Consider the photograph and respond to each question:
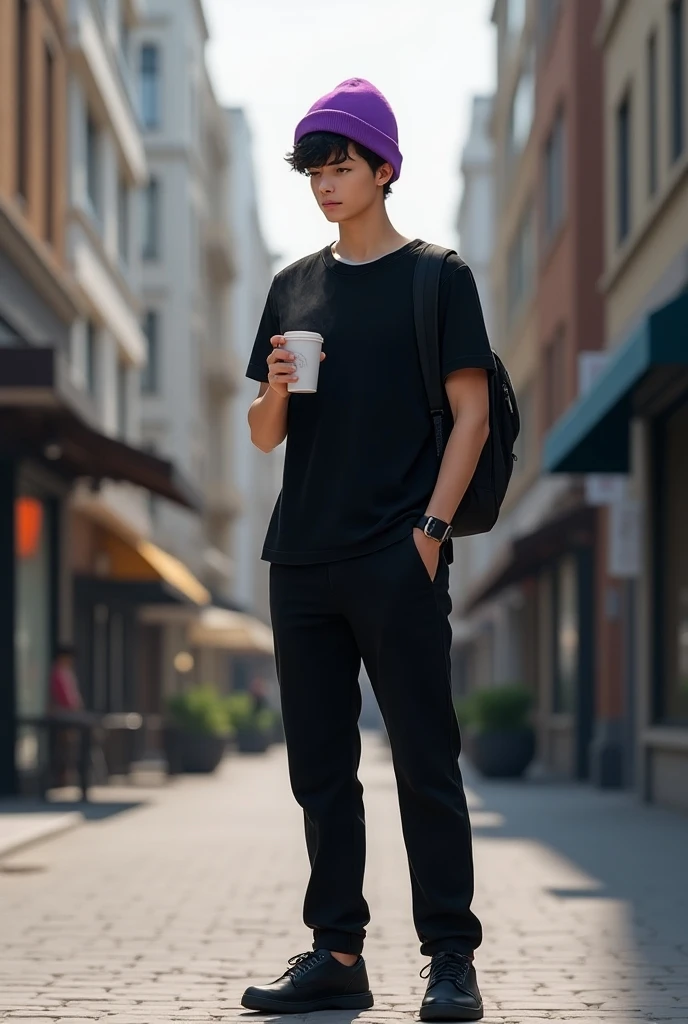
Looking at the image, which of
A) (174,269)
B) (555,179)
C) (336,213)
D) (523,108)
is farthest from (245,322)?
(336,213)

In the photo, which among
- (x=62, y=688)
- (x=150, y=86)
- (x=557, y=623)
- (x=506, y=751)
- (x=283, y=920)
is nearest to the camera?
(x=283, y=920)

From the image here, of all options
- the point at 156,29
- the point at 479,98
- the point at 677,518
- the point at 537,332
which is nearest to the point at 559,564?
the point at 537,332

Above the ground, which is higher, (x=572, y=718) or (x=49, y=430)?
(x=49, y=430)

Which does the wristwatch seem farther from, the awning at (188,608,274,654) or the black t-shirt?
the awning at (188,608,274,654)

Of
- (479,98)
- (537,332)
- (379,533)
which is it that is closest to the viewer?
(379,533)

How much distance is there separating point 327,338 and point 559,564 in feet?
74.6

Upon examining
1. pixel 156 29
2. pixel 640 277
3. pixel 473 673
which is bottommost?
pixel 473 673

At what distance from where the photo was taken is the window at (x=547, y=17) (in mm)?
27622

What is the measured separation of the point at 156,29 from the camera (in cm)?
4912

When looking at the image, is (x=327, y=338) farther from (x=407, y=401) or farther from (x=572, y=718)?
(x=572, y=718)

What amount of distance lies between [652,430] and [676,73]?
119 inches

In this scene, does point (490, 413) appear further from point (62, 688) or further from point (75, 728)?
point (62, 688)

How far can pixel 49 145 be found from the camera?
Result: 21.4m

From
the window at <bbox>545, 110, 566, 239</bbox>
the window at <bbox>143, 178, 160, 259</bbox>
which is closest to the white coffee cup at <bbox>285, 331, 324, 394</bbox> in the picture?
the window at <bbox>545, 110, 566, 239</bbox>
